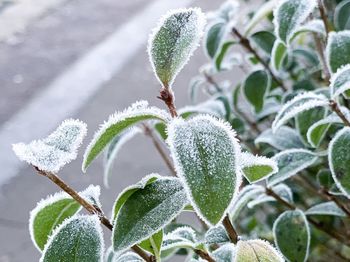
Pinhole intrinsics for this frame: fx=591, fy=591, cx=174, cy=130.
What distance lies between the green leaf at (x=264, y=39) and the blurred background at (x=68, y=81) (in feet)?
4.26

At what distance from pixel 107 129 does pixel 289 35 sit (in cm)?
39

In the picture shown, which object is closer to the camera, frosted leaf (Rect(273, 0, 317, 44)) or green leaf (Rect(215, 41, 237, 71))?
frosted leaf (Rect(273, 0, 317, 44))

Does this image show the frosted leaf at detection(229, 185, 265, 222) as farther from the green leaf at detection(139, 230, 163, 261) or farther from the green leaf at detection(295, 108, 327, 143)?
the green leaf at detection(139, 230, 163, 261)

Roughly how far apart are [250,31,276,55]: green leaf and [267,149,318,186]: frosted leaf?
367 millimetres

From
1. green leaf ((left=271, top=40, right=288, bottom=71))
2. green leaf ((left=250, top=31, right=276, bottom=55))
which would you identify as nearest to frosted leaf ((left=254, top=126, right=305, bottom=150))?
green leaf ((left=271, top=40, right=288, bottom=71))

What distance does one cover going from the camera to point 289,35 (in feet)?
2.67

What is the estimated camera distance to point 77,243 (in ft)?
1.68

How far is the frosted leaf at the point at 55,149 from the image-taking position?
503 millimetres

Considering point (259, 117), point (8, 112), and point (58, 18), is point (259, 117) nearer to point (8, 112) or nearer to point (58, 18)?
point (8, 112)

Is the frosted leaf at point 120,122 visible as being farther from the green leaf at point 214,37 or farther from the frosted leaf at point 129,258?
the green leaf at point 214,37

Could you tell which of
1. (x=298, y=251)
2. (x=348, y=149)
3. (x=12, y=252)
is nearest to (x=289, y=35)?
(x=348, y=149)

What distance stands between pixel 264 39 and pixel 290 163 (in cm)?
41

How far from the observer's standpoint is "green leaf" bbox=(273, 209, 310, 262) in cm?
84

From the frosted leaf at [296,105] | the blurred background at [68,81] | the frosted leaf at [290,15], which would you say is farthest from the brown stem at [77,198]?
the blurred background at [68,81]
